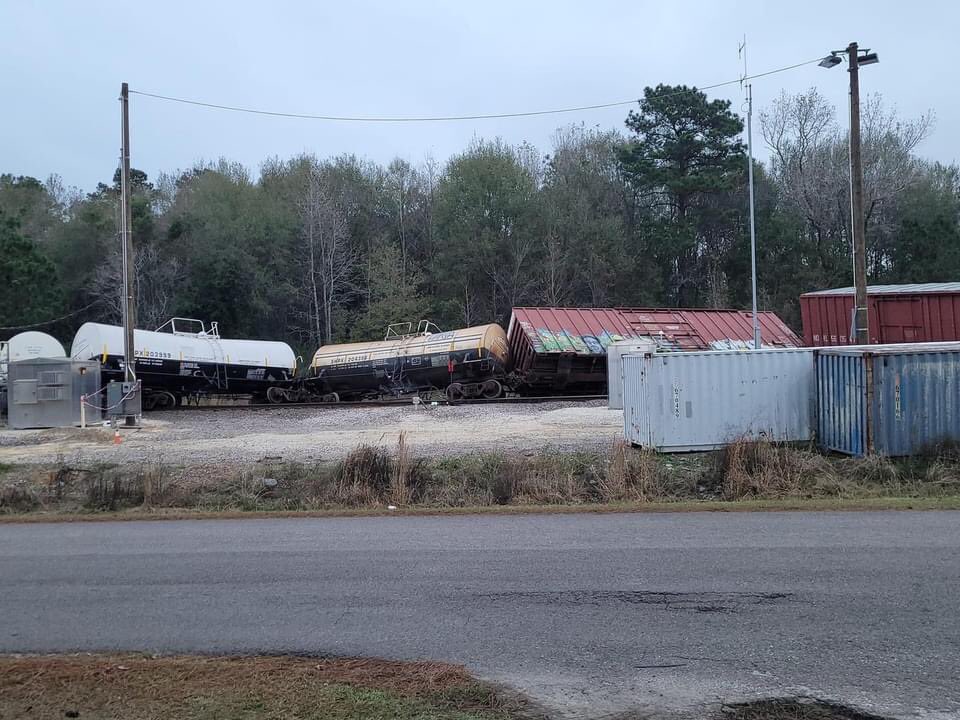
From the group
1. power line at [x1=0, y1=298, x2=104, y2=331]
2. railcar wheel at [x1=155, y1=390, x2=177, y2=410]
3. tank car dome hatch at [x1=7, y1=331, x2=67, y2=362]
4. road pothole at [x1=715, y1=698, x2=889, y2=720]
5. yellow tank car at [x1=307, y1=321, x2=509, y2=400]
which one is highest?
power line at [x1=0, y1=298, x2=104, y2=331]

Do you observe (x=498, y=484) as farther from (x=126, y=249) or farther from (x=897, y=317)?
(x=897, y=317)

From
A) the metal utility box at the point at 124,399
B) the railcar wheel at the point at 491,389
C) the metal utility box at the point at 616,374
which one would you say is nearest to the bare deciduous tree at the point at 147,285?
the metal utility box at the point at 124,399

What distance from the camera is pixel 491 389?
3002 cm

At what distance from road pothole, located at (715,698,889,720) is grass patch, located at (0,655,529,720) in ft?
4.09

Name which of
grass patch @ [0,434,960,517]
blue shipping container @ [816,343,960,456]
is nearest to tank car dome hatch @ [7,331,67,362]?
grass patch @ [0,434,960,517]

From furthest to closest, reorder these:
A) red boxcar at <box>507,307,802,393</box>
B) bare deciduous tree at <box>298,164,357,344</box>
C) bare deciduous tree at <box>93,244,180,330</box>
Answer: bare deciduous tree at <box>298,164,357,344</box>
bare deciduous tree at <box>93,244,180,330</box>
red boxcar at <box>507,307,802,393</box>

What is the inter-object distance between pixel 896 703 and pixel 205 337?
29.4 meters

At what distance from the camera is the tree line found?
46906 millimetres

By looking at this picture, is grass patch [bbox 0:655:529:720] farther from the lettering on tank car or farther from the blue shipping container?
the lettering on tank car

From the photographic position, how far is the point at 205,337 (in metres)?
31.4

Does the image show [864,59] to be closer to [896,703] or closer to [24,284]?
[896,703]

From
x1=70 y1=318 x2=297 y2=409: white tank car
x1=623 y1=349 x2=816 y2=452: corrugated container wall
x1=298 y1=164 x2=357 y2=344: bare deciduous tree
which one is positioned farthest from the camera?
x1=298 y1=164 x2=357 y2=344: bare deciduous tree

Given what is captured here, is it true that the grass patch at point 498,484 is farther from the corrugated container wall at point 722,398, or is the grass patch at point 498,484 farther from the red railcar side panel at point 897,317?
the red railcar side panel at point 897,317

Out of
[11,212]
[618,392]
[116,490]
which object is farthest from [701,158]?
[116,490]
